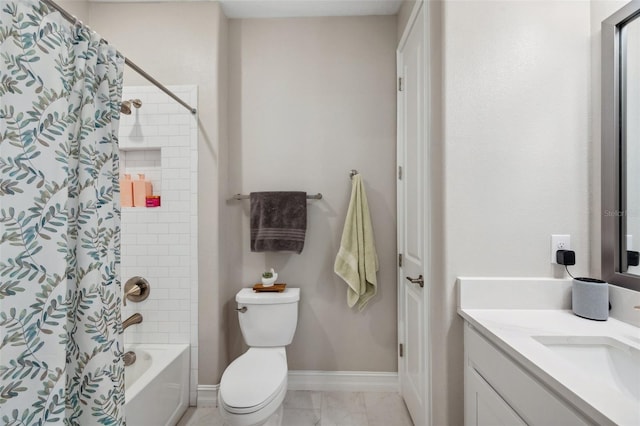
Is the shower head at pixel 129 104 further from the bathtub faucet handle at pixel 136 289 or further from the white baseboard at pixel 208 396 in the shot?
the white baseboard at pixel 208 396

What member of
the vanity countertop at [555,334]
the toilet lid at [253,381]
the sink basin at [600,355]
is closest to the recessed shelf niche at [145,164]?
the toilet lid at [253,381]

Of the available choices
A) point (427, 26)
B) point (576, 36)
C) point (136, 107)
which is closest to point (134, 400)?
point (136, 107)

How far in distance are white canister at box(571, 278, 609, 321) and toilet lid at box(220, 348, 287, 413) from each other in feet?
4.22

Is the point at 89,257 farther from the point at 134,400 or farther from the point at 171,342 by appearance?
the point at 171,342

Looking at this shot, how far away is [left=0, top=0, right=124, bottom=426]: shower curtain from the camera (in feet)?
2.25

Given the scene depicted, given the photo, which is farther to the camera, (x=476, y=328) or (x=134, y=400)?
(x=134, y=400)

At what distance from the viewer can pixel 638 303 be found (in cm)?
101

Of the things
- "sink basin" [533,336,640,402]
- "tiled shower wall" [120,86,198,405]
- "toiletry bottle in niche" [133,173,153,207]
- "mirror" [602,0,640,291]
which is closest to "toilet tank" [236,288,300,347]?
"tiled shower wall" [120,86,198,405]

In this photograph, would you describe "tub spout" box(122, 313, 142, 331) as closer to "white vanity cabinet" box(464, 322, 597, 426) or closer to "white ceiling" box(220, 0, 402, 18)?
"white vanity cabinet" box(464, 322, 597, 426)

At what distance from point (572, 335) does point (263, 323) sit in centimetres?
145

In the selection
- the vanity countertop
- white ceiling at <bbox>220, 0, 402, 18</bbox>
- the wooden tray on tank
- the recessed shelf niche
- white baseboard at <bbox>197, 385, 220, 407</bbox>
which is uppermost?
white ceiling at <bbox>220, 0, 402, 18</bbox>

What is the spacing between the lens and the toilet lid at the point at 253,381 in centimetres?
127

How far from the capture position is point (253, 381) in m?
1.40

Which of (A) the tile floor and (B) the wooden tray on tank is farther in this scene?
(B) the wooden tray on tank
